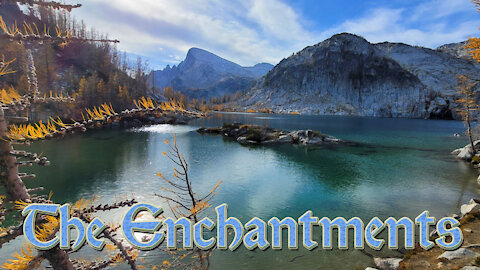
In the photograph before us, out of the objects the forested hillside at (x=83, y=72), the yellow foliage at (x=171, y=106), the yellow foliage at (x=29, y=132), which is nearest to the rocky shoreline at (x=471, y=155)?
the yellow foliage at (x=171, y=106)

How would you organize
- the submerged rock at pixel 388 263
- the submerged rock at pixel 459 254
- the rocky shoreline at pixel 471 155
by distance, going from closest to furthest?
the submerged rock at pixel 459 254
the submerged rock at pixel 388 263
the rocky shoreline at pixel 471 155

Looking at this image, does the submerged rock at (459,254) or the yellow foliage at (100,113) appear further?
the submerged rock at (459,254)

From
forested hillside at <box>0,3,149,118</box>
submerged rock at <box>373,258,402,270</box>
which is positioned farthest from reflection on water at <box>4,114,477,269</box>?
forested hillside at <box>0,3,149,118</box>

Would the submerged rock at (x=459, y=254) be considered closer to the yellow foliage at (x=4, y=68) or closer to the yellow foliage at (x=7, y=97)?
the yellow foliage at (x=7, y=97)

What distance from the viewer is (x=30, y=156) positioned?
345cm

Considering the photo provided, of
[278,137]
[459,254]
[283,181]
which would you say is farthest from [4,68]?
[278,137]

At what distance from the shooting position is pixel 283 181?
3047 centimetres

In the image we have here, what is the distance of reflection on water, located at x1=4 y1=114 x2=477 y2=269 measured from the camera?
67.7ft

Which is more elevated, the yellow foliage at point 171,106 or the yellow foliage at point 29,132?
the yellow foliage at point 171,106

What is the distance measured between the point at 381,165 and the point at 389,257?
2879 cm

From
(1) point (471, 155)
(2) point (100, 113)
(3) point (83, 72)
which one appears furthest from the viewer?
(3) point (83, 72)

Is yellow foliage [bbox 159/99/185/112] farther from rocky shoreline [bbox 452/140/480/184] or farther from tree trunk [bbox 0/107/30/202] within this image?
rocky shoreline [bbox 452/140/480/184]

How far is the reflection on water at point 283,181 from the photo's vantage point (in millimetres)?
20625

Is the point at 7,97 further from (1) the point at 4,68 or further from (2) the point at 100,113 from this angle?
(2) the point at 100,113
